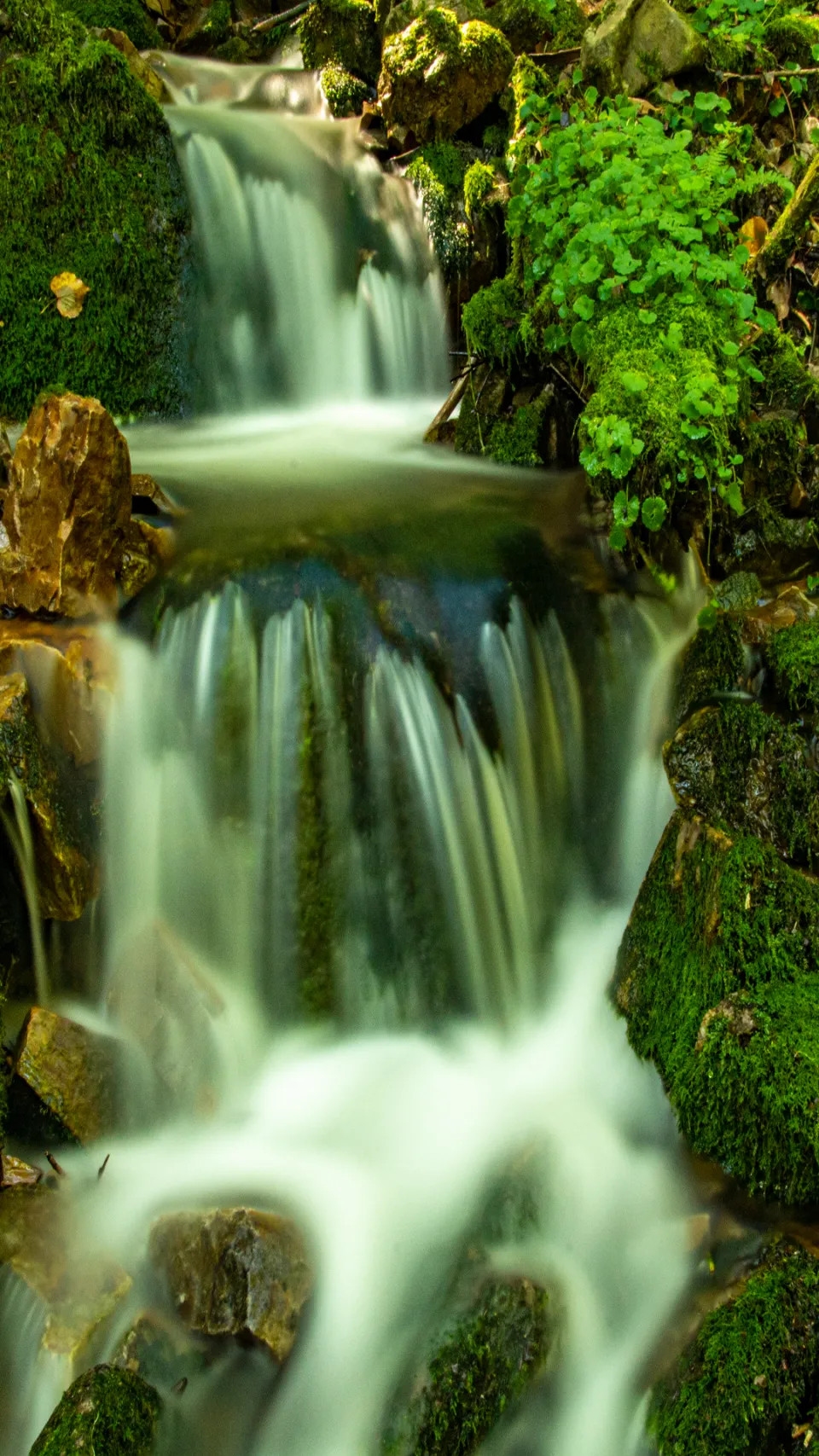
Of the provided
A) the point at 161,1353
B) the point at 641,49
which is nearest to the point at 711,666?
the point at 161,1353

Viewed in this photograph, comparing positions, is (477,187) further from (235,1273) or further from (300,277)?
(235,1273)

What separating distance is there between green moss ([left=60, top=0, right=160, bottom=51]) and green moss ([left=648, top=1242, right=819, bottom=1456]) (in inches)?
333

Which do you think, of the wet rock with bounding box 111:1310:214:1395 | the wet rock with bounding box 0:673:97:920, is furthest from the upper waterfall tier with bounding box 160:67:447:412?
the wet rock with bounding box 111:1310:214:1395

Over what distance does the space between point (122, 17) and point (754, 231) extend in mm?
5658

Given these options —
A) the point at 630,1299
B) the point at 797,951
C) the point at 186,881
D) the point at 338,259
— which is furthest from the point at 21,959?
the point at 338,259

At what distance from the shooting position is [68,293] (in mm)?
6223

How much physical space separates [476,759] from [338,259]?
3992 millimetres

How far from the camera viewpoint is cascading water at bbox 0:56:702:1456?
3189 millimetres

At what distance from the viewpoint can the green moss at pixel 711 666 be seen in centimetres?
405

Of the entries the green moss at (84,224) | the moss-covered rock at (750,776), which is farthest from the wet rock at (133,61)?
the moss-covered rock at (750,776)

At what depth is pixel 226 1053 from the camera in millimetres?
3869

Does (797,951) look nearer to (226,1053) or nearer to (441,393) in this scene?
(226,1053)

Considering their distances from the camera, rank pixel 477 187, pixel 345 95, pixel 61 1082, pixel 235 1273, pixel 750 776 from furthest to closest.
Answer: pixel 345 95, pixel 477 187, pixel 750 776, pixel 61 1082, pixel 235 1273

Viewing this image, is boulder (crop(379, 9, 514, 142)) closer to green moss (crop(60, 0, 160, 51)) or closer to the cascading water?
green moss (crop(60, 0, 160, 51))
